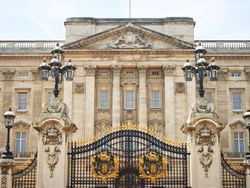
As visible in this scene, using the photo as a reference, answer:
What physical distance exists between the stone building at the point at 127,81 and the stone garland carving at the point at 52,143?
2642cm

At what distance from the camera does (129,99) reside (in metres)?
50.5

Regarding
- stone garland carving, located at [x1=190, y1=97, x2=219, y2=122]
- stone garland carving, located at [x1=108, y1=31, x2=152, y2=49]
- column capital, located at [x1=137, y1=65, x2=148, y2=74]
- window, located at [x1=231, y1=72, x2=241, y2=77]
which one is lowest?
stone garland carving, located at [x1=190, y1=97, x2=219, y2=122]

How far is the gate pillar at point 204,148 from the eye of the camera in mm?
21578

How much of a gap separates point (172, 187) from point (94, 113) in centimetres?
2730

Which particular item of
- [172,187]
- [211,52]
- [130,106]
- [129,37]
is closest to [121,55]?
[129,37]

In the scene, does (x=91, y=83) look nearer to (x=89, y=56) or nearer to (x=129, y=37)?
(x=89, y=56)

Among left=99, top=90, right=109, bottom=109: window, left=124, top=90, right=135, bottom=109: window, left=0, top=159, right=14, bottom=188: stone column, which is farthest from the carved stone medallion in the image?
left=124, top=90, right=135, bottom=109: window

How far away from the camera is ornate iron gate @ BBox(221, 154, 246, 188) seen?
2231 centimetres

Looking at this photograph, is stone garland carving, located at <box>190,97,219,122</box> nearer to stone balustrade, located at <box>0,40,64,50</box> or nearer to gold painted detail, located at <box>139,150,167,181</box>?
gold painted detail, located at <box>139,150,167,181</box>

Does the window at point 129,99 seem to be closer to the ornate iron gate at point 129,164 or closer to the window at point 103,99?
the window at point 103,99

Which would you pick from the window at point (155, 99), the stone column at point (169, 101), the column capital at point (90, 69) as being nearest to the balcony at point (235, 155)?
the stone column at point (169, 101)

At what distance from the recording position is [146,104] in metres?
49.9

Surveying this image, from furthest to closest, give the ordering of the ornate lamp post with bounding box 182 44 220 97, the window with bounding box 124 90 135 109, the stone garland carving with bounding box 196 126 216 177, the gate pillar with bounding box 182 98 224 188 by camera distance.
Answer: the window with bounding box 124 90 135 109 → the ornate lamp post with bounding box 182 44 220 97 → the stone garland carving with bounding box 196 126 216 177 → the gate pillar with bounding box 182 98 224 188

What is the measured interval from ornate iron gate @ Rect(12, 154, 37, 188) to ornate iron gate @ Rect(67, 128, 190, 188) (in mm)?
1593
